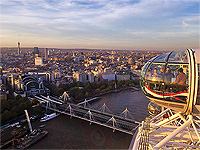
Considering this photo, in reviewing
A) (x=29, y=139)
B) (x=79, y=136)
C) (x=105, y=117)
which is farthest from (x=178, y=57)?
(x=105, y=117)

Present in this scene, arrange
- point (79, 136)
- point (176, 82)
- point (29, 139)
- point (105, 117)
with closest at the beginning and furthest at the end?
point (176, 82) → point (29, 139) → point (79, 136) → point (105, 117)

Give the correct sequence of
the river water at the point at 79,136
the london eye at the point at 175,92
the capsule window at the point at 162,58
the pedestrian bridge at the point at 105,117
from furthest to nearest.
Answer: the pedestrian bridge at the point at 105,117, the river water at the point at 79,136, the capsule window at the point at 162,58, the london eye at the point at 175,92

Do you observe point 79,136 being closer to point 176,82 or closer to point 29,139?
point 29,139

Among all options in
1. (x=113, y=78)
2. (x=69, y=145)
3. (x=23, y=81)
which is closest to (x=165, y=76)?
(x=69, y=145)

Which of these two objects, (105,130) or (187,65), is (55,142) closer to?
(105,130)

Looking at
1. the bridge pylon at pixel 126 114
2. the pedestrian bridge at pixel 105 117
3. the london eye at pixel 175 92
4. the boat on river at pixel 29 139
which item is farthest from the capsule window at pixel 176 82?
the bridge pylon at pixel 126 114

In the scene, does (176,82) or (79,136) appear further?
(79,136)

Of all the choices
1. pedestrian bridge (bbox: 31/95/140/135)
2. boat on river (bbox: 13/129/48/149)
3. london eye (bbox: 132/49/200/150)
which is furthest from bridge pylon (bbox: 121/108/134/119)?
london eye (bbox: 132/49/200/150)

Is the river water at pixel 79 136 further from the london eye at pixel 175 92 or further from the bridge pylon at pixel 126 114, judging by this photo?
the london eye at pixel 175 92

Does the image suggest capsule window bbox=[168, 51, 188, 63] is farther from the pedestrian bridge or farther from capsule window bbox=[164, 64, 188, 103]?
the pedestrian bridge

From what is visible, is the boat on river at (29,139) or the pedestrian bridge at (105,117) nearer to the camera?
the boat on river at (29,139)

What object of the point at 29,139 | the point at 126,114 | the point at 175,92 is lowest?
the point at 29,139
